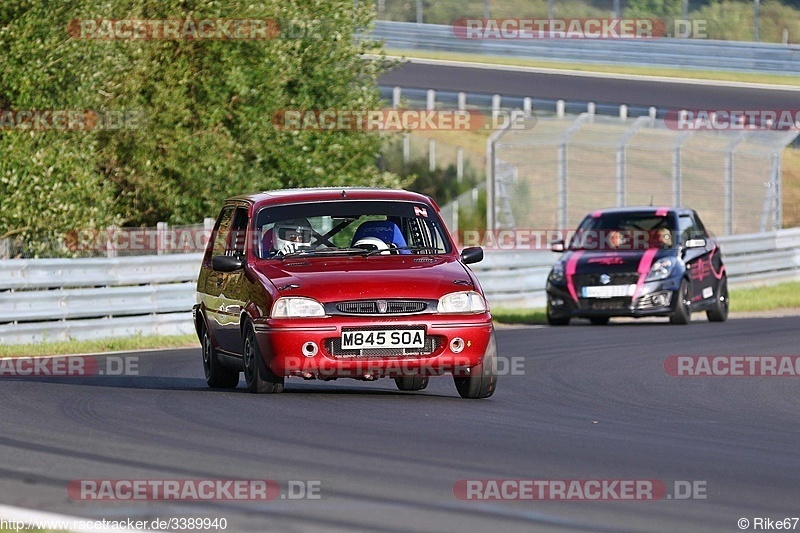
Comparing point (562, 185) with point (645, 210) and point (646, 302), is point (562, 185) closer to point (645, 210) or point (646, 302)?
point (645, 210)

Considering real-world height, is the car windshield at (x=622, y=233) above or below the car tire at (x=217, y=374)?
below

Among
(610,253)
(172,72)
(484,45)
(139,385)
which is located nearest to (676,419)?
(139,385)

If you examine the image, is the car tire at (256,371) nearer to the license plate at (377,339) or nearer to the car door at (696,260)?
the license plate at (377,339)

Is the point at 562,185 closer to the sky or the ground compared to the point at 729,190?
closer to the sky

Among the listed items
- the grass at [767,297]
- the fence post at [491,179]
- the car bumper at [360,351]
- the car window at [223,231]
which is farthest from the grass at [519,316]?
the car bumper at [360,351]

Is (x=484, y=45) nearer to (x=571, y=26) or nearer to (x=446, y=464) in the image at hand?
(x=571, y=26)

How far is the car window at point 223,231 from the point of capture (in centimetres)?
1328

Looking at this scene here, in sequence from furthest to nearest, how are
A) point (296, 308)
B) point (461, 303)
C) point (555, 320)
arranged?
point (555, 320) < point (461, 303) < point (296, 308)

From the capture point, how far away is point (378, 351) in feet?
36.1

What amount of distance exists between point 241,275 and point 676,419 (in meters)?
3.51

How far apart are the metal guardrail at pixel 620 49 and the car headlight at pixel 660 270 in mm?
18849

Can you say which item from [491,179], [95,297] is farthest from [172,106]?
[95,297]

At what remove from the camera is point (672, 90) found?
41.9 m

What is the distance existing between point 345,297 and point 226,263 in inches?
54.8
